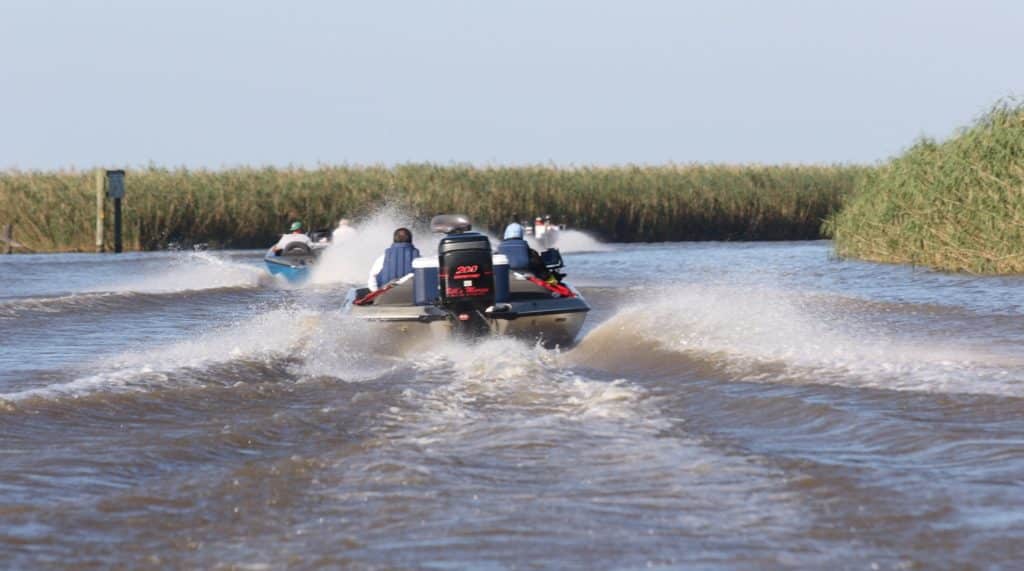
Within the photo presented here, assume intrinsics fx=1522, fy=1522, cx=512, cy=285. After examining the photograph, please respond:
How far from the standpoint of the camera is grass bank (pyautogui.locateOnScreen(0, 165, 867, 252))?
1722 inches

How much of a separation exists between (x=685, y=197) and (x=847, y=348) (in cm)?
3868

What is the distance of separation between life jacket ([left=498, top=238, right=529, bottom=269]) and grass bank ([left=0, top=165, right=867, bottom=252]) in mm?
30035

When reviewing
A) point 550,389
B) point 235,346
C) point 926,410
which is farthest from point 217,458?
point 235,346

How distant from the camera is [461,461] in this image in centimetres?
834

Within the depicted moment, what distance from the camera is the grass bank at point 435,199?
144 feet

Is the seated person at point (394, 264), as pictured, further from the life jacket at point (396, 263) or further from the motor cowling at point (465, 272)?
the motor cowling at point (465, 272)

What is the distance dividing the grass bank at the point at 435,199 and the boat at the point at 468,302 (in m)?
30.5

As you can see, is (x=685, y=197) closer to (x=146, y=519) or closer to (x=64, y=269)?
(x=64, y=269)

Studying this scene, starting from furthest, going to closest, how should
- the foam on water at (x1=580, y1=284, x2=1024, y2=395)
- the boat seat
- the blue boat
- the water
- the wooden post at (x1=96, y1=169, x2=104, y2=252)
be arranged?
the wooden post at (x1=96, y1=169, x2=104, y2=252) < the blue boat < the boat seat < the foam on water at (x1=580, y1=284, x2=1024, y2=395) < the water

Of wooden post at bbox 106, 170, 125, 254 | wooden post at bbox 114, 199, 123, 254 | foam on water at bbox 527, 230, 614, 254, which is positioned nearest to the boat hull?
wooden post at bbox 106, 170, 125, 254

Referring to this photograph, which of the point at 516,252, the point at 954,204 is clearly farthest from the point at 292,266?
the point at 516,252

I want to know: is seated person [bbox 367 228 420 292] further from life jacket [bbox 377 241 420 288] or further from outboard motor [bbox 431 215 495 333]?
outboard motor [bbox 431 215 495 333]

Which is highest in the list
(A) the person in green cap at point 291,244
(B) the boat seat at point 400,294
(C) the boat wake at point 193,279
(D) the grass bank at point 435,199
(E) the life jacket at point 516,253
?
(D) the grass bank at point 435,199

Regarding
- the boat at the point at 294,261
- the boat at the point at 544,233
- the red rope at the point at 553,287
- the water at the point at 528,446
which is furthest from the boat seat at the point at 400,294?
the boat at the point at 544,233
